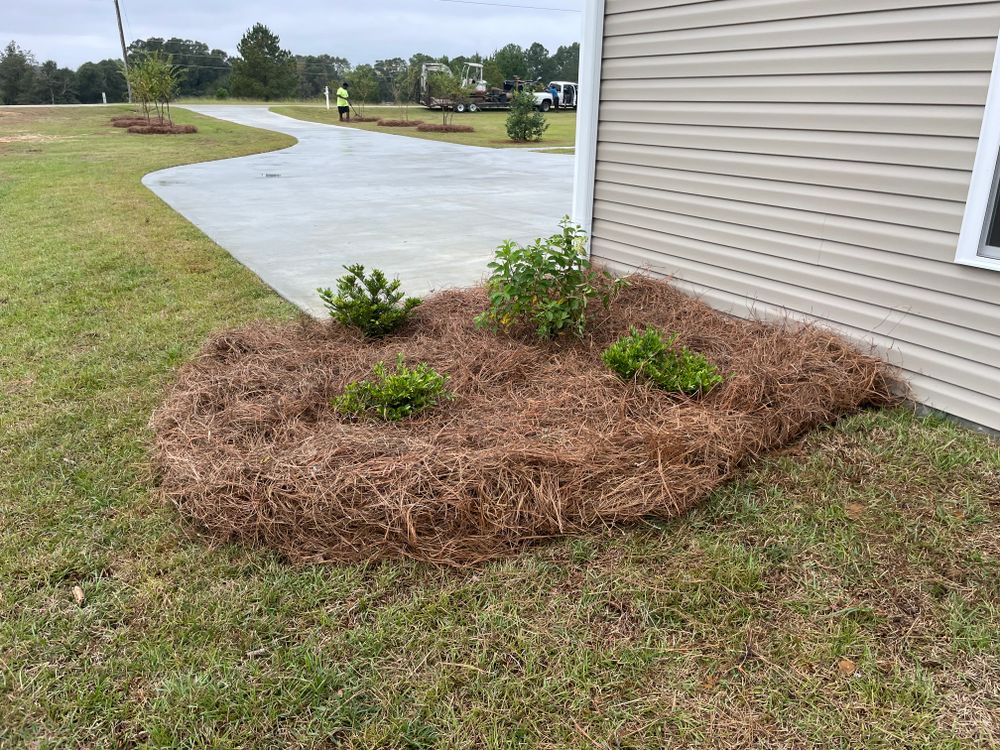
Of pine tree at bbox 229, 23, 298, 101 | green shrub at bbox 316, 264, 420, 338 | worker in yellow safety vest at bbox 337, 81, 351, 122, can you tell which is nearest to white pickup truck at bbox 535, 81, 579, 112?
worker in yellow safety vest at bbox 337, 81, 351, 122

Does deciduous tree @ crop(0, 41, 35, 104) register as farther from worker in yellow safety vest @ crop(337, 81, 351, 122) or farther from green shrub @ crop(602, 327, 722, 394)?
green shrub @ crop(602, 327, 722, 394)

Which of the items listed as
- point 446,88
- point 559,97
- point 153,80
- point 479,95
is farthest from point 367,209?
point 559,97

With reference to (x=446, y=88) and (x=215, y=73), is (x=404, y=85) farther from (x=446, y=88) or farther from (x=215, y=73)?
(x=215, y=73)

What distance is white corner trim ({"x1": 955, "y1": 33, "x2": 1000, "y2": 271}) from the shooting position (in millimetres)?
2650

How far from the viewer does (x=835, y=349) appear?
10.7ft

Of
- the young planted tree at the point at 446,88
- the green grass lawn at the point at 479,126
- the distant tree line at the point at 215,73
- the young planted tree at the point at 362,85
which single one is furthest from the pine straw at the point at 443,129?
the distant tree line at the point at 215,73

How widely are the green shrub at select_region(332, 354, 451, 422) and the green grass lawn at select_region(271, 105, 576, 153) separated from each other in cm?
1314

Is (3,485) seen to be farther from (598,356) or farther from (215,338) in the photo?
(598,356)

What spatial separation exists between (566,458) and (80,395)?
2.47 metres

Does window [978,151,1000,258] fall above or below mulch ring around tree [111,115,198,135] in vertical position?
below

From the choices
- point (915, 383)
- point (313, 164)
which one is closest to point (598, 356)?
point (915, 383)

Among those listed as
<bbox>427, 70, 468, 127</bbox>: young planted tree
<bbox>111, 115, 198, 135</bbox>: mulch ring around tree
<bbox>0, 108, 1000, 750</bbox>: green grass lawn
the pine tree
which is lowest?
<bbox>0, 108, 1000, 750</bbox>: green grass lawn

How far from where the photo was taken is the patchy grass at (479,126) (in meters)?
19.4

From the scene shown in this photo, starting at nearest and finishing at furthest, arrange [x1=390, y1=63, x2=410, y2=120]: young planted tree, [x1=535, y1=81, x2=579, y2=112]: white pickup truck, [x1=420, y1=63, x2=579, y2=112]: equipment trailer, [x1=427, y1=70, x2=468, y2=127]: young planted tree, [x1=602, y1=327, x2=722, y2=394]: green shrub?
[x1=602, y1=327, x2=722, y2=394]: green shrub → [x1=427, y1=70, x2=468, y2=127]: young planted tree → [x1=420, y1=63, x2=579, y2=112]: equipment trailer → [x1=390, y1=63, x2=410, y2=120]: young planted tree → [x1=535, y1=81, x2=579, y2=112]: white pickup truck
